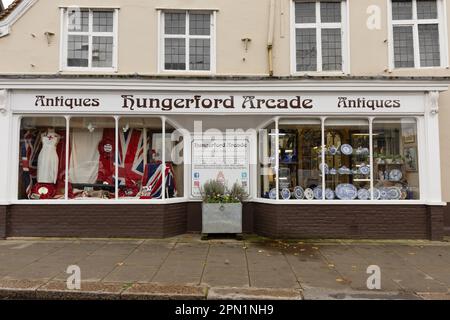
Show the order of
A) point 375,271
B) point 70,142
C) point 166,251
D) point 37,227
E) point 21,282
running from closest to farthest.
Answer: point 21,282
point 375,271
point 166,251
point 37,227
point 70,142

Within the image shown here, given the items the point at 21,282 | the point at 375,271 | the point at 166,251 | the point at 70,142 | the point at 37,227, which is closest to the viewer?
the point at 21,282

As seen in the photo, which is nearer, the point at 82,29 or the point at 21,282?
the point at 21,282

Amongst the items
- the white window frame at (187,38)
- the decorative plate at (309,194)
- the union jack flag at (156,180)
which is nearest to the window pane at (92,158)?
the union jack flag at (156,180)

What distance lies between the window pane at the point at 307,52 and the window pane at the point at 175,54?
121 inches

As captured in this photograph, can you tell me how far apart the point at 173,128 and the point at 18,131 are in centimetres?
376

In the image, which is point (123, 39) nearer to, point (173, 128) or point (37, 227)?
point (173, 128)

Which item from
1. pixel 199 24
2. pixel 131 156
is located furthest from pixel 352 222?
pixel 199 24

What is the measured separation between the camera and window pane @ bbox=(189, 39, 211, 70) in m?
10.9

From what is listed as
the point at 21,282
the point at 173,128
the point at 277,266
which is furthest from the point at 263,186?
the point at 21,282

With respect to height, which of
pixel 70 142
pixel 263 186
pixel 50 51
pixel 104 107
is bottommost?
pixel 263 186

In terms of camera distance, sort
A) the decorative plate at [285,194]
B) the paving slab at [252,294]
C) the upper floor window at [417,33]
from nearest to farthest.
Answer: the paving slab at [252,294] < the decorative plate at [285,194] < the upper floor window at [417,33]

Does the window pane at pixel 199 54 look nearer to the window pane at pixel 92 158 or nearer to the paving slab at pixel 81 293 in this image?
the window pane at pixel 92 158

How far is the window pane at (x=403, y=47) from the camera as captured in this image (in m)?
10.8

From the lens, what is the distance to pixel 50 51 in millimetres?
10586
